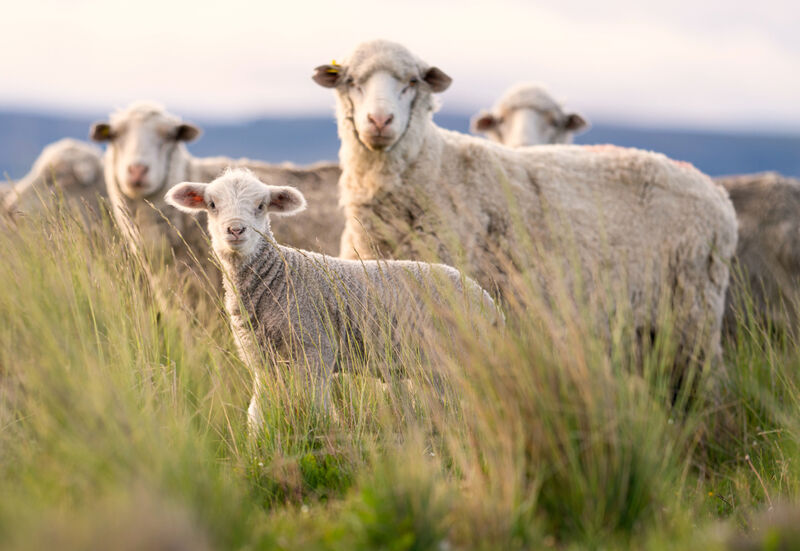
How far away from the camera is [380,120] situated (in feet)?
16.2

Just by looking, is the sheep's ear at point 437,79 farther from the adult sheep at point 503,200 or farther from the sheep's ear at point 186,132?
the sheep's ear at point 186,132

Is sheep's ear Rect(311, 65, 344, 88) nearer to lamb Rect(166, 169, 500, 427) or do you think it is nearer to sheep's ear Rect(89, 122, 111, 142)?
lamb Rect(166, 169, 500, 427)

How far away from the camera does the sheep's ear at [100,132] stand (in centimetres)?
671

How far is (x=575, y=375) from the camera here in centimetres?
248

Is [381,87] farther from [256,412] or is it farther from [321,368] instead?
[256,412]

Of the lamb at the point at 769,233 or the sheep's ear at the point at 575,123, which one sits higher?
the sheep's ear at the point at 575,123

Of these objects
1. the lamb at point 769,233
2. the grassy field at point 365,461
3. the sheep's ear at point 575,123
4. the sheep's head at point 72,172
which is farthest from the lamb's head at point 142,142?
the lamb at point 769,233

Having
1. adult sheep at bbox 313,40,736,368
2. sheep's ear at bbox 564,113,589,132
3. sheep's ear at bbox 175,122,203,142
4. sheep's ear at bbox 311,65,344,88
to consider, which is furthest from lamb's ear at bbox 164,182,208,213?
sheep's ear at bbox 564,113,589,132

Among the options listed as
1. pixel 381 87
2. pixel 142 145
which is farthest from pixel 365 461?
pixel 142 145

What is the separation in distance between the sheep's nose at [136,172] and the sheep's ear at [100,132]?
0.53 meters

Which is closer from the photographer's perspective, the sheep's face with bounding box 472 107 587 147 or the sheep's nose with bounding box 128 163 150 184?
the sheep's nose with bounding box 128 163 150 184

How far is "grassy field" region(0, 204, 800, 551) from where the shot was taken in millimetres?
2182

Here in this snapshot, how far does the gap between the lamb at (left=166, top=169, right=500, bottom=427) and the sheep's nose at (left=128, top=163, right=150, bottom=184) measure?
267 centimetres

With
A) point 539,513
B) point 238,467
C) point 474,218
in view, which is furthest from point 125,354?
point 474,218
